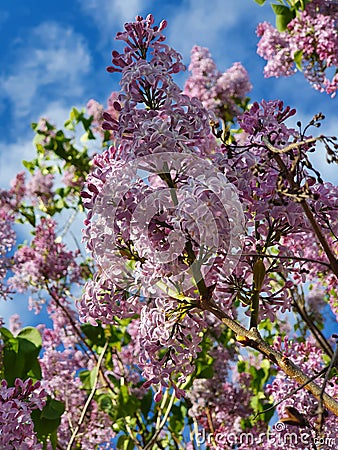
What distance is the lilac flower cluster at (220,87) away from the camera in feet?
15.1

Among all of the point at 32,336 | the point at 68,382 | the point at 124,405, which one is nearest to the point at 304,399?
the point at 32,336

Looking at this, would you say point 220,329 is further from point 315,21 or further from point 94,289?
point 94,289

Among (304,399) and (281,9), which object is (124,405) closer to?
(304,399)

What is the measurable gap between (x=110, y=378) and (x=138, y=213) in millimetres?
2659

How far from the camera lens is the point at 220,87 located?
4629mm

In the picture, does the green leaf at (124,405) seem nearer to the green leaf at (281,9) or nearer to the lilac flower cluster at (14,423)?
the lilac flower cluster at (14,423)

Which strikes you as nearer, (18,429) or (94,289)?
(94,289)

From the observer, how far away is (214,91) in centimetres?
462

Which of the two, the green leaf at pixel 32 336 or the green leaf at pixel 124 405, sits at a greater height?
the green leaf at pixel 124 405

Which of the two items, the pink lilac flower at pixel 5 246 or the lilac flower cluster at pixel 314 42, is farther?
the lilac flower cluster at pixel 314 42

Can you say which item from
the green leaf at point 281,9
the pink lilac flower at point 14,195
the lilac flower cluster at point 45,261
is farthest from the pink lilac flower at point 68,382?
the green leaf at point 281,9

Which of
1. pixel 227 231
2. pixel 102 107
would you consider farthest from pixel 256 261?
pixel 102 107

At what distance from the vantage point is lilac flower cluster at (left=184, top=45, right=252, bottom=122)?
4605mm

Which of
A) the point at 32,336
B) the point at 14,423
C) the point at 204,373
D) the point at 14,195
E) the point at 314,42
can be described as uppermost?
the point at 314,42
